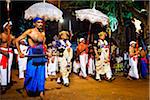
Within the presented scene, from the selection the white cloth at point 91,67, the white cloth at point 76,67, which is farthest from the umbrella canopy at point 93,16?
the white cloth at point 76,67

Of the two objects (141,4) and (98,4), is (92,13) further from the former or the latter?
(141,4)

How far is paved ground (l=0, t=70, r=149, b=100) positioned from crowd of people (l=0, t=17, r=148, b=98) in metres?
0.27

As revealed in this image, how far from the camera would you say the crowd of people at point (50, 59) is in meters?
6.39

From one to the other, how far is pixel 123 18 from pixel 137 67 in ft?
9.47

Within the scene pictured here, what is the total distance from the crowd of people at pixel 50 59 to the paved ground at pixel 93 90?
271 mm

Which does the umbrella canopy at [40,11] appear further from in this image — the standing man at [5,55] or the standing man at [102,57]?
the standing man at [102,57]

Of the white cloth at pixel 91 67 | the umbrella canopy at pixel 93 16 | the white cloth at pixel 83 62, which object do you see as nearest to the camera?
the umbrella canopy at pixel 93 16

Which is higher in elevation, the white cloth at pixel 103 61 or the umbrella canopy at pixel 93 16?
the umbrella canopy at pixel 93 16

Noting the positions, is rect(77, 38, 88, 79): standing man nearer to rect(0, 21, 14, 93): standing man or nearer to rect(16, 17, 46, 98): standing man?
rect(0, 21, 14, 93): standing man

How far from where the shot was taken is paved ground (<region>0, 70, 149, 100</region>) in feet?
21.9

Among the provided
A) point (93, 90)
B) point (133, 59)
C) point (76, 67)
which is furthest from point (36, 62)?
point (76, 67)

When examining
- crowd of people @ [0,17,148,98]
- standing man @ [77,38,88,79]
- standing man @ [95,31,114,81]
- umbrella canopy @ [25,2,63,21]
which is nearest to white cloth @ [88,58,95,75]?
crowd of people @ [0,17,148,98]

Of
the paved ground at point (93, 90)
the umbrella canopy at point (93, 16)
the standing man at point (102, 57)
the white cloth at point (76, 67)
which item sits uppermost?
the umbrella canopy at point (93, 16)

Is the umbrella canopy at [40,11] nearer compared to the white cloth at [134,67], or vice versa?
the umbrella canopy at [40,11]
